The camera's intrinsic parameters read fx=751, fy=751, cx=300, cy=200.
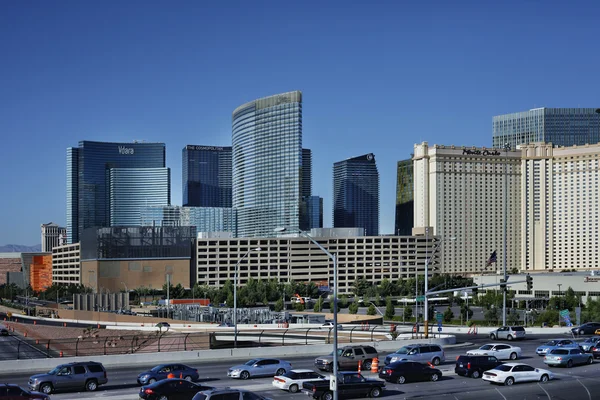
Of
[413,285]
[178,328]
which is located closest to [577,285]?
[413,285]

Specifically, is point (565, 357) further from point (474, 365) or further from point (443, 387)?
point (443, 387)

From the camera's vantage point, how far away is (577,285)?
153 meters

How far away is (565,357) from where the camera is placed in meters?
49.8

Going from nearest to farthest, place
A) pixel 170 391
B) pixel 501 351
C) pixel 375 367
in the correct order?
1. pixel 170 391
2. pixel 375 367
3. pixel 501 351

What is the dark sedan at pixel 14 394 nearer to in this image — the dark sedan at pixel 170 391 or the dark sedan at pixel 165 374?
the dark sedan at pixel 170 391

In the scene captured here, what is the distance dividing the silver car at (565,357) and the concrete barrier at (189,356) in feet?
43.4

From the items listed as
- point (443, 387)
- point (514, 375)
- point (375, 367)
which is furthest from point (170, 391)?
point (514, 375)

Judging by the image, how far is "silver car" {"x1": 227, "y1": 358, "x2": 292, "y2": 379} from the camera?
4550cm

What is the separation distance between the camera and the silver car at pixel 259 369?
45.5 m

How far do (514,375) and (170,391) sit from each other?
19594 millimetres

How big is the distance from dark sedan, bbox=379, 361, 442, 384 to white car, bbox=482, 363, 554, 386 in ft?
10.4

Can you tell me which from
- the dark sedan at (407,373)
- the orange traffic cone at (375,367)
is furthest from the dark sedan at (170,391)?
the orange traffic cone at (375,367)

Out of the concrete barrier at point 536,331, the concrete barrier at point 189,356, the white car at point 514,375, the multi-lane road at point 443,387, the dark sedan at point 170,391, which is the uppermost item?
the dark sedan at point 170,391

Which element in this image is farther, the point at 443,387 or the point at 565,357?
the point at 565,357
